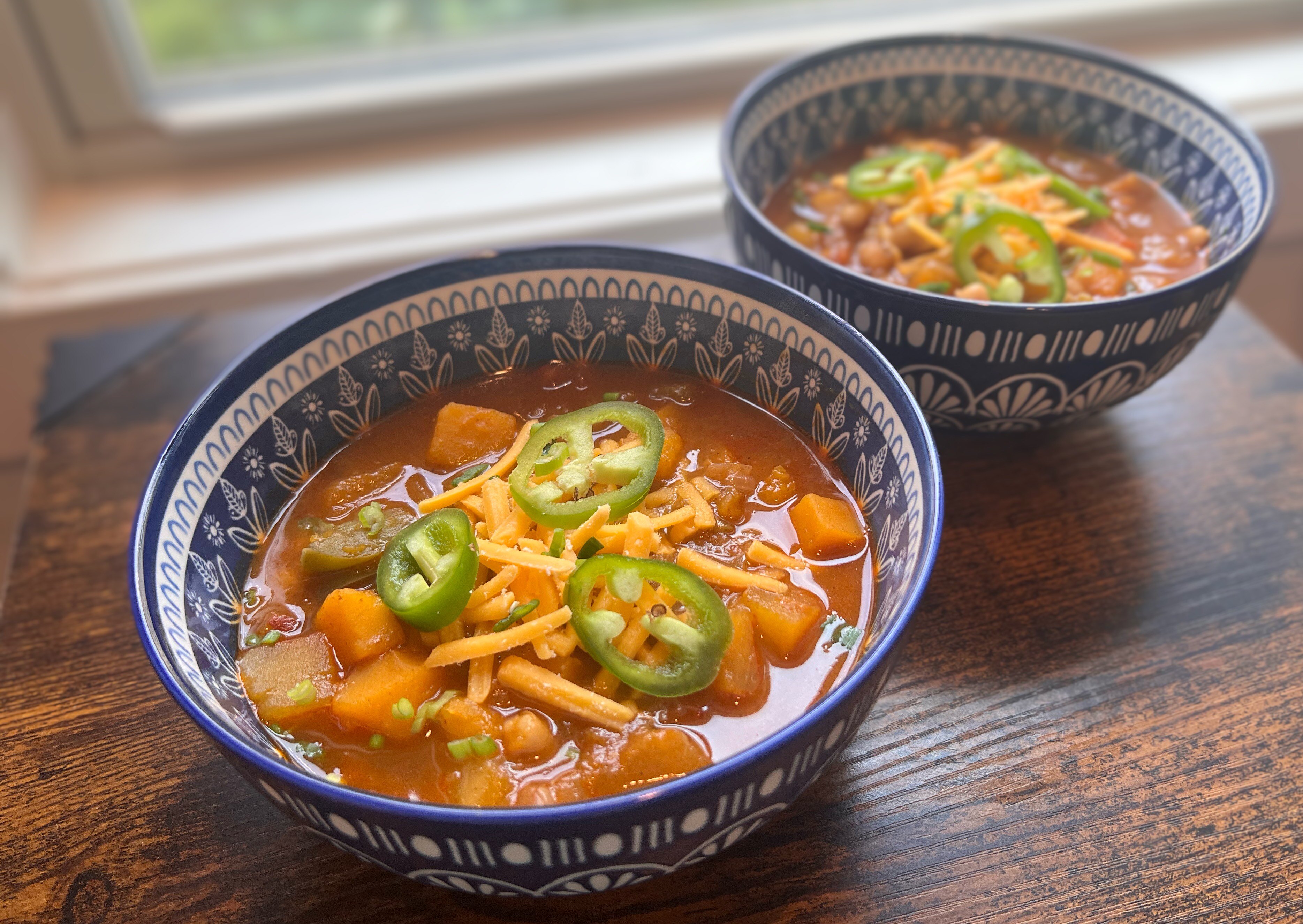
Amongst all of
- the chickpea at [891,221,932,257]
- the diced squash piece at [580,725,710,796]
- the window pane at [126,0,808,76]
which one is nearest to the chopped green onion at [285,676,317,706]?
the diced squash piece at [580,725,710,796]

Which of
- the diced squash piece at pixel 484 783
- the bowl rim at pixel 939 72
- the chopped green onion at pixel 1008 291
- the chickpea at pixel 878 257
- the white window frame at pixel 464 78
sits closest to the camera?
the diced squash piece at pixel 484 783

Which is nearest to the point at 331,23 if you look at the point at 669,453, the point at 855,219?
the point at 855,219

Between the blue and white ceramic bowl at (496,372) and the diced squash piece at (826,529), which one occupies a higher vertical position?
the blue and white ceramic bowl at (496,372)

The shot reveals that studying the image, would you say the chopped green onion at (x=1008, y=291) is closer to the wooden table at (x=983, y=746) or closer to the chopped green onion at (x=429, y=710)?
the wooden table at (x=983, y=746)

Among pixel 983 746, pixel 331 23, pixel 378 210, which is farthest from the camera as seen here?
pixel 331 23

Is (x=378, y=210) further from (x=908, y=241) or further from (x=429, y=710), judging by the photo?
(x=429, y=710)

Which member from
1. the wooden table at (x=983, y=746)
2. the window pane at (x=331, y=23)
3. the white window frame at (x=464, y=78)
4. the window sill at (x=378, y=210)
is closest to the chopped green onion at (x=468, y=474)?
the wooden table at (x=983, y=746)

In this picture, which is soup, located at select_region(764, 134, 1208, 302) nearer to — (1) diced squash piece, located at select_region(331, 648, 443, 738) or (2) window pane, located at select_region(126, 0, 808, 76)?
(1) diced squash piece, located at select_region(331, 648, 443, 738)

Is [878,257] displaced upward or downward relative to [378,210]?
upward
